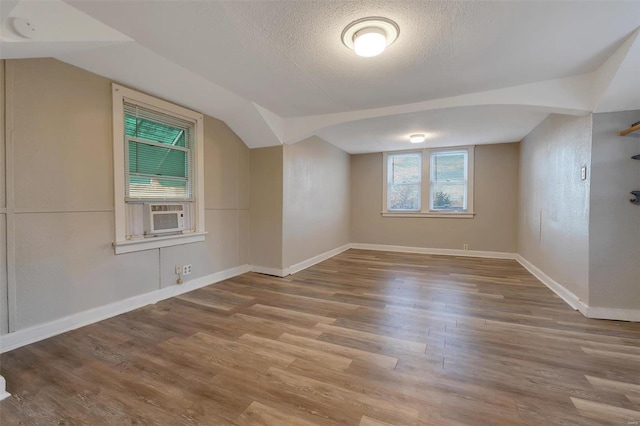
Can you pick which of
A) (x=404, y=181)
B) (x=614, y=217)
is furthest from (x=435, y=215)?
(x=614, y=217)

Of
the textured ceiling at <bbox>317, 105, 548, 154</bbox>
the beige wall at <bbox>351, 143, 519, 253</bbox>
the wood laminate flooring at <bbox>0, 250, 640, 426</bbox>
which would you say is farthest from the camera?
the beige wall at <bbox>351, 143, 519, 253</bbox>

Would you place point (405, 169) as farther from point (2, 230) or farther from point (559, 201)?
point (2, 230)

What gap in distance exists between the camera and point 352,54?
2330 mm

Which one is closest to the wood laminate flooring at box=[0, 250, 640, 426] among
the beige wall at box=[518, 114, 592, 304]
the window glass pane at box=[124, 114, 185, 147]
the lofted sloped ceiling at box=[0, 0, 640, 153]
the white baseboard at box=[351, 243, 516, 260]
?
the beige wall at box=[518, 114, 592, 304]

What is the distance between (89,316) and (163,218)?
3.80ft

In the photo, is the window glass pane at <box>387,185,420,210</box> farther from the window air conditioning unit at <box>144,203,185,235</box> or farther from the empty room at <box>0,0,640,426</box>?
the window air conditioning unit at <box>144,203,185,235</box>

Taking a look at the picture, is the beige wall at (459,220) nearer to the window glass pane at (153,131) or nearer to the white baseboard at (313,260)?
the white baseboard at (313,260)

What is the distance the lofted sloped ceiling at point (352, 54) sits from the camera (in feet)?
5.93

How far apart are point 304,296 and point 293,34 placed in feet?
8.94

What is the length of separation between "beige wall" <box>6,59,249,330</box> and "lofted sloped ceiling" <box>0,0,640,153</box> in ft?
1.01

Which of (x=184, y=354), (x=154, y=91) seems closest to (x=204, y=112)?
(x=154, y=91)

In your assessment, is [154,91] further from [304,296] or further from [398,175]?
[398,175]

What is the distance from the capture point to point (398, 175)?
6.48 metres

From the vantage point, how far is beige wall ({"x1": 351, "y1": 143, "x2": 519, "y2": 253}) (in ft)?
18.1
